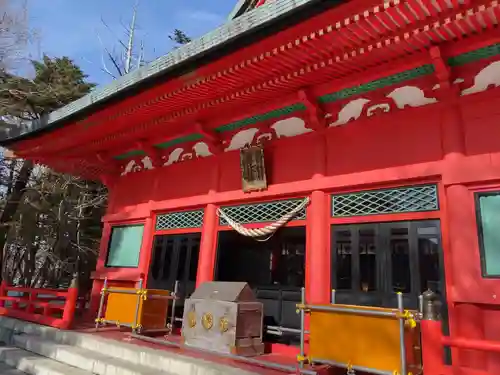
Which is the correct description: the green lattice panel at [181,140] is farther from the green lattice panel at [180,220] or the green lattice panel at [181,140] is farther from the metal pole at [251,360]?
the metal pole at [251,360]

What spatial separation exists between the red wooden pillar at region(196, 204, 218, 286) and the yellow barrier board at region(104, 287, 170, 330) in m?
0.82

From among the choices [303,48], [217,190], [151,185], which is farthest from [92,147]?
[303,48]

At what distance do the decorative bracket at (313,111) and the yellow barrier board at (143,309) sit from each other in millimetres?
4209

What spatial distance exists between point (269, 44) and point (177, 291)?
526 centimetres

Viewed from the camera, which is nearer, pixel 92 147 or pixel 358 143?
pixel 358 143

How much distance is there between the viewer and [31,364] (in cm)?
590

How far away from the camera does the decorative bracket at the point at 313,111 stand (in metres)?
5.59

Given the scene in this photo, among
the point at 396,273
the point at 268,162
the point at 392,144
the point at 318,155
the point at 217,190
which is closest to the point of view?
the point at 396,273

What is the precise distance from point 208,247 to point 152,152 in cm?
279

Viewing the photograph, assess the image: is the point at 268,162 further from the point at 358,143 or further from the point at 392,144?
the point at 392,144

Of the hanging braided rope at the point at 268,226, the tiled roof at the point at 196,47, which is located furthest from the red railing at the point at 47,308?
the tiled roof at the point at 196,47

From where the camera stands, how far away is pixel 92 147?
338 inches

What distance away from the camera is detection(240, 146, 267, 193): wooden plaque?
21.7ft

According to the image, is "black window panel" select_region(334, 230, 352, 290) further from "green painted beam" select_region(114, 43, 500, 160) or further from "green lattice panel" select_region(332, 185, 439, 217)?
"green painted beam" select_region(114, 43, 500, 160)
